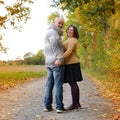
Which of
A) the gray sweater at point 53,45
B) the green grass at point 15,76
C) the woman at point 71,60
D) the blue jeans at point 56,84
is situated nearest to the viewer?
the gray sweater at point 53,45

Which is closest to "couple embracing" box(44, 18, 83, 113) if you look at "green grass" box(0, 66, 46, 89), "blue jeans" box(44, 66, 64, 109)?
"blue jeans" box(44, 66, 64, 109)

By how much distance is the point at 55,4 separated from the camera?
2367 cm

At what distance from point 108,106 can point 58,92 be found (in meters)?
1.85

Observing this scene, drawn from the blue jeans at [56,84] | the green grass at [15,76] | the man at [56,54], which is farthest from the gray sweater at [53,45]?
the green grass at [15,76]

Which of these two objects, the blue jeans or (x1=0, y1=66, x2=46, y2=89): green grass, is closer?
the blue jeans

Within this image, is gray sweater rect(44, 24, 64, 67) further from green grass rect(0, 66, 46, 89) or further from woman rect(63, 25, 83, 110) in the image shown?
green grass rect(0, 66, 46, 89)

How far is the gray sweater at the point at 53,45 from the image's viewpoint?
9.61 m

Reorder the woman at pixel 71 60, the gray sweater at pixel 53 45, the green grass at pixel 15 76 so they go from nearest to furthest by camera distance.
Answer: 1. the gray sweater at pixel 53 45
2. the woman at pixel 71 60
3. the green grass at pixel 15 76

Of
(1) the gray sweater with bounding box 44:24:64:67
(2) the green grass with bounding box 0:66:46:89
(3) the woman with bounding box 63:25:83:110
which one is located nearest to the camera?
(1) the gray sweater with bounding box 44:24:64:67

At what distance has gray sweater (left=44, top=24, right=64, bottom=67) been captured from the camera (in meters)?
9.61

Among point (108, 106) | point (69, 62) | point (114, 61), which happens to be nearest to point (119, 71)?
point (114, 61)

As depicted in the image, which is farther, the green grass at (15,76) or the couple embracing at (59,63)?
the green grass at (15,76)

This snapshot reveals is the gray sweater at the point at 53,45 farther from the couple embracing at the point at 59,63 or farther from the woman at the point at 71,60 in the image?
the woman at the point at 71,60

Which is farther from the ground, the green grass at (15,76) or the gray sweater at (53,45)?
the gray sweater at (53,45)
